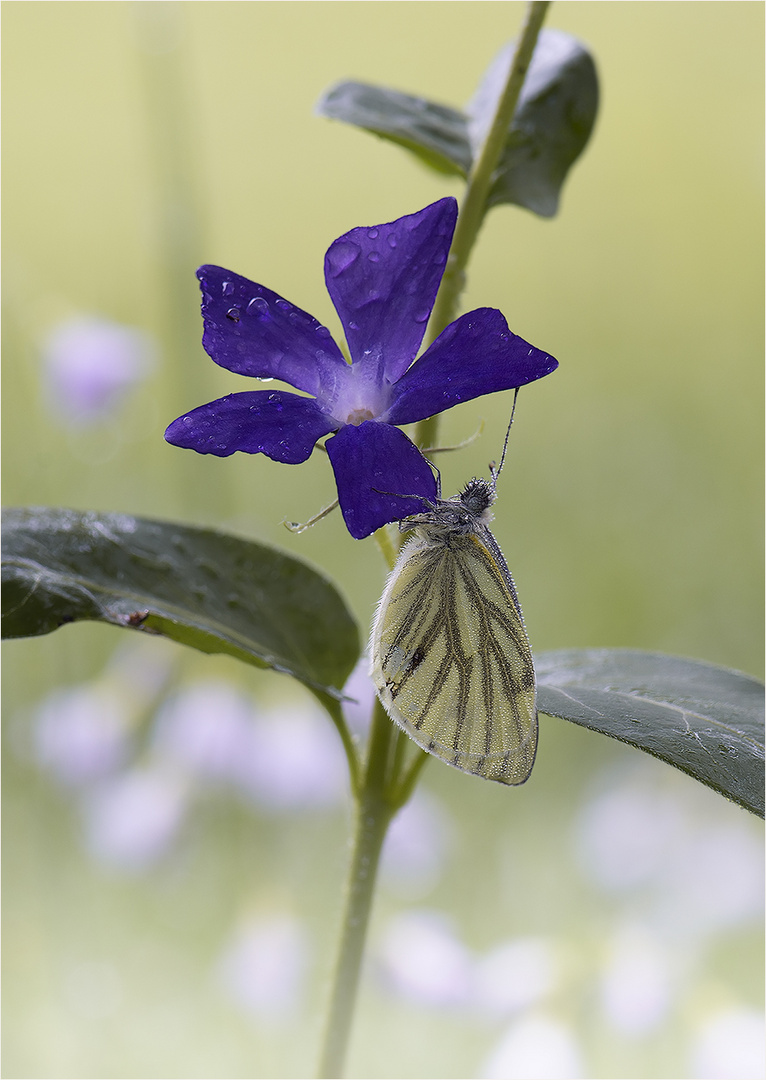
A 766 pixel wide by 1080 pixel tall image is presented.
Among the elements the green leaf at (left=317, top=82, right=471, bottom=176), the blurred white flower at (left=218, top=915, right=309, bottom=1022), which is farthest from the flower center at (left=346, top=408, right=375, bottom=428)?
the blurred white flower at (left=218, top=915, right=309, bottom=1022)

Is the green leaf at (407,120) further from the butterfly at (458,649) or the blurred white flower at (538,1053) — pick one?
the blurred white flower at (538,1053)

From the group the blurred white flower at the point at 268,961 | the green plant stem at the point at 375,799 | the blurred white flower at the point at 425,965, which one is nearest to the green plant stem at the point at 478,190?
the green plant stem at the point at 375,799

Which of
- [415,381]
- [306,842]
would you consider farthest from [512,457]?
[415,381]

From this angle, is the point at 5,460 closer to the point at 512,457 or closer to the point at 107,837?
the point at 107,837

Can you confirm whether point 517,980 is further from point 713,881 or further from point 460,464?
point 460,464

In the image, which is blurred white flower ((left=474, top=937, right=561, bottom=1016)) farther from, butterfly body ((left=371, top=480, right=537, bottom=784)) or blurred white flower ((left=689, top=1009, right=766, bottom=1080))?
butterfly body ((left=371, top=480, right=537, bottom=784))

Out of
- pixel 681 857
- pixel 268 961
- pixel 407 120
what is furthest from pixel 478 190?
pixel 681 857
